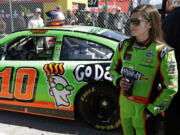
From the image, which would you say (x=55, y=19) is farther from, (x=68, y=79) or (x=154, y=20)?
(x=154, y=20)

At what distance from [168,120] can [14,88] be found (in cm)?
245

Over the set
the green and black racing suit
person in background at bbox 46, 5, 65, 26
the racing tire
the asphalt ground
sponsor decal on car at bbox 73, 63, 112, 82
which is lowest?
the asphalt ground

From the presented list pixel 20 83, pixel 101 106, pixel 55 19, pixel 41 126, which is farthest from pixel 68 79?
pixel 55 19

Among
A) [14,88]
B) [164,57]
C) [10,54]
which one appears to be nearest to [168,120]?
[164,57]

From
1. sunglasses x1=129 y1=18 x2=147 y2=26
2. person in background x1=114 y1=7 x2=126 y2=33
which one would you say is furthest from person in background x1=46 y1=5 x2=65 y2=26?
person in background x1=114 y1=7 x2=126 y2=33

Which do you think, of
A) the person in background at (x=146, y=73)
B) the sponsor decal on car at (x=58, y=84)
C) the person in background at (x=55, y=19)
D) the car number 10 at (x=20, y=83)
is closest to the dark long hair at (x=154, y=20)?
the person in background at (x=146, y=73)

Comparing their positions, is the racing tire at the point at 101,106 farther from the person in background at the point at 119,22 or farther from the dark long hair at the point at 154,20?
the person in background at the point at 119,22

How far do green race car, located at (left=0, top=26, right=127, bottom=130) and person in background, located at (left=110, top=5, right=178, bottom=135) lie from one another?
1189 millimetres

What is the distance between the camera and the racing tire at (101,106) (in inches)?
120

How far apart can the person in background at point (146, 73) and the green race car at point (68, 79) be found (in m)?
1.19

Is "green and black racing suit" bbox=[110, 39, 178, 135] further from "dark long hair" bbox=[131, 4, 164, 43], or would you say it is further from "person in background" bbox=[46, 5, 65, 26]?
"person in background" bbox=[46, 5, 65, 26]

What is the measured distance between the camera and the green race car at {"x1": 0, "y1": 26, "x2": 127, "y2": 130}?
3.10 meters

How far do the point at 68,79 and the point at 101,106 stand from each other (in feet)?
2.01

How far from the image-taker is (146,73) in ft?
5.66
